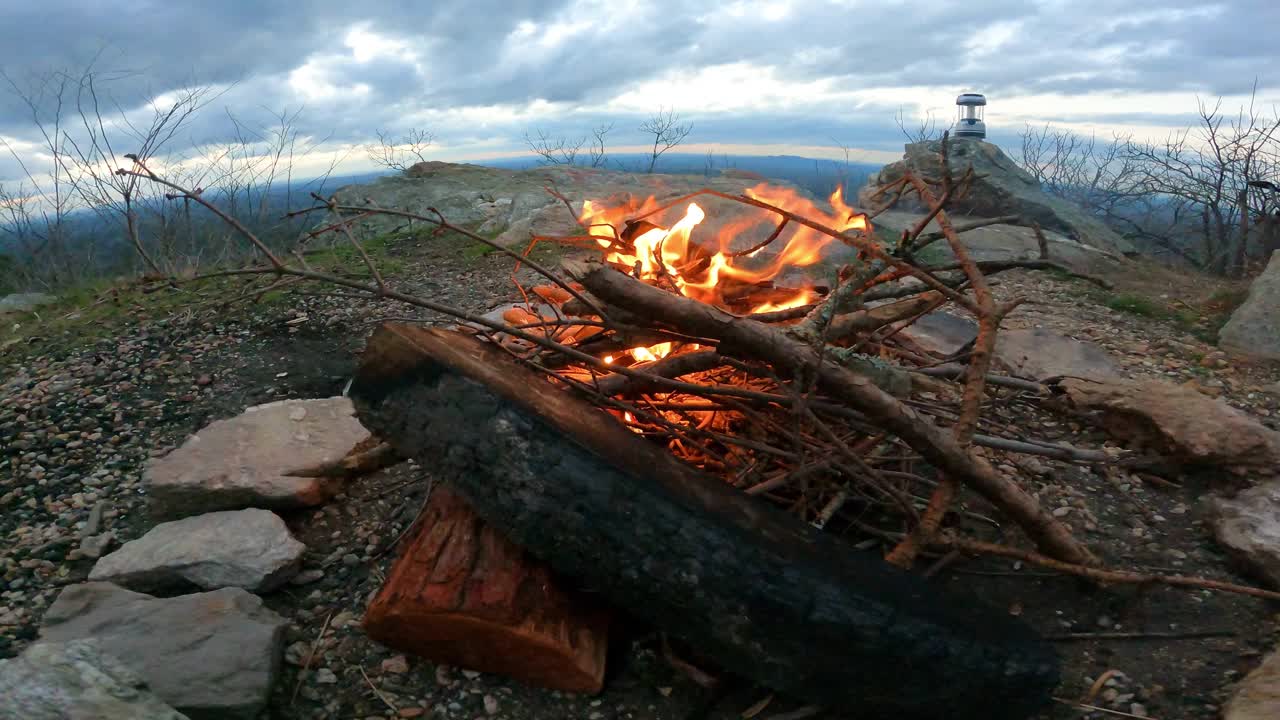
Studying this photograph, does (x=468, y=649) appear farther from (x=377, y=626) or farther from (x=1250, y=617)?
(x=1250, y=617)

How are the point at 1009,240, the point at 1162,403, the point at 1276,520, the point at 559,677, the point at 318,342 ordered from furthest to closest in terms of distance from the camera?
1. the point at 1009,240
2. the point at 318,342
3. the point at 1162,403
4. the point at 1276,520
5. the point at 559,677

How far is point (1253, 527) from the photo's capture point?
8.01ft

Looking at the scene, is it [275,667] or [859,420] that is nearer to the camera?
[275,667]

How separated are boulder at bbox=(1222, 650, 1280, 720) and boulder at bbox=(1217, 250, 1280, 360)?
3.50 metres

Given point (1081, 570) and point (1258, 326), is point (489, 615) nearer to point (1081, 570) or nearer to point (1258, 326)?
point (1081, 570)

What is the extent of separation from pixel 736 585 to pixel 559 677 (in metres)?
0.62

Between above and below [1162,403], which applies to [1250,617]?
below

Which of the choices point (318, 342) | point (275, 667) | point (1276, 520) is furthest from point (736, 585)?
point (318, 342)

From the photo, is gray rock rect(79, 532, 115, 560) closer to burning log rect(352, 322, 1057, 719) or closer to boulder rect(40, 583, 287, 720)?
boulder rect(40, 583, 287, 720)

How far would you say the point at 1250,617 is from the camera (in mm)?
2195

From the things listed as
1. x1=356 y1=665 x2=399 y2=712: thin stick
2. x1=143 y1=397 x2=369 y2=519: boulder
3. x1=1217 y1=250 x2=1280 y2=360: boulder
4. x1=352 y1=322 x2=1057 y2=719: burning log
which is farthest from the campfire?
x1=1217 y1=250 x2=1280 y2=360: boulder

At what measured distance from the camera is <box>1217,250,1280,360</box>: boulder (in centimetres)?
455

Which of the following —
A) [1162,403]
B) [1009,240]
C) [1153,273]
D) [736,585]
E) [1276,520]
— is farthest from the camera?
[1009,240]

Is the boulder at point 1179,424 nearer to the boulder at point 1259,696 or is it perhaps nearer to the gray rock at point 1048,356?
the gray rock at point 1048,356
